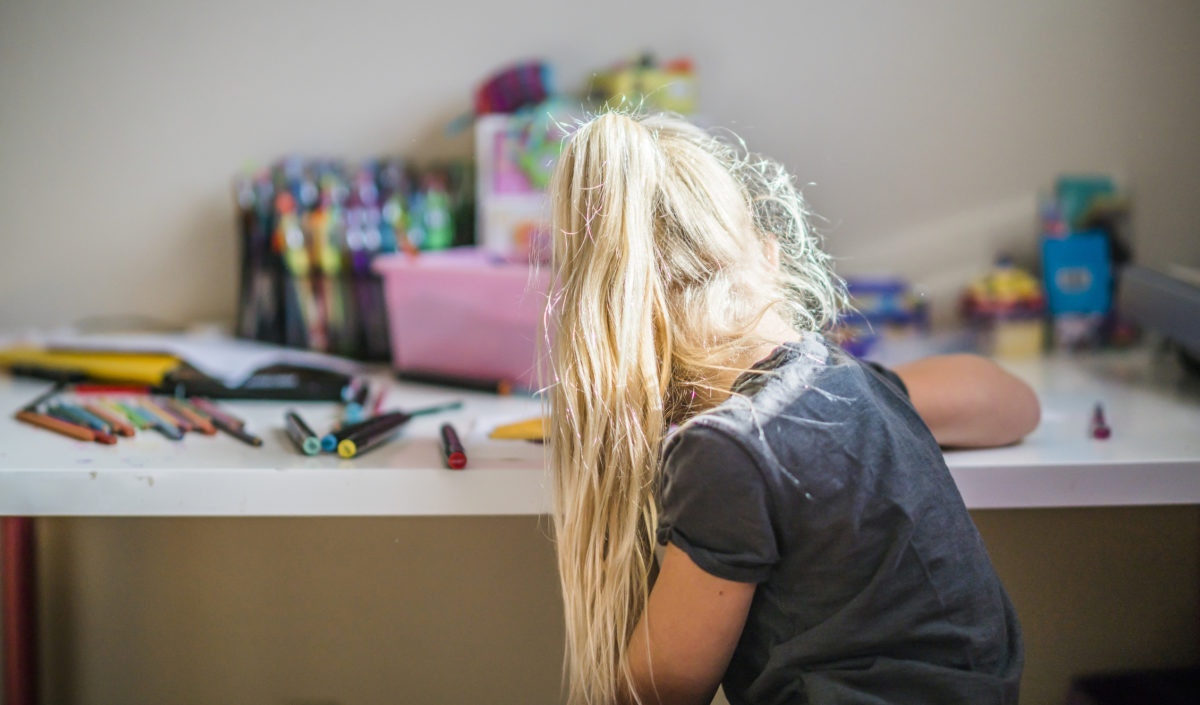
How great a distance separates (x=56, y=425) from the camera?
0.89 m

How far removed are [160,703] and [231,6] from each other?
878 mm

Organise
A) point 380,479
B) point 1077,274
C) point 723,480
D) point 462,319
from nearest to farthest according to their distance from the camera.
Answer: point 723,480 < point 380,479 < point 462,319 < point 1077,274

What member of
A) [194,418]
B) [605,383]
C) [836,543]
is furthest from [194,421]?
[836,543]

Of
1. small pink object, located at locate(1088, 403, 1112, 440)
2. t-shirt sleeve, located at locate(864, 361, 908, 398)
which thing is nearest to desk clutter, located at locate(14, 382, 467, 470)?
t-shirt sleeve, located at locate(864, 361, 908, 398)

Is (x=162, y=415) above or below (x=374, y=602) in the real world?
above

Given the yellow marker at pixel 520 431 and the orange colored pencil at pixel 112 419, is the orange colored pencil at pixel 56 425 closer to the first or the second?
the orange colored pencil at pixel 112 419

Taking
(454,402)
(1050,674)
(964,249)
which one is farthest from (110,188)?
(1050,674)

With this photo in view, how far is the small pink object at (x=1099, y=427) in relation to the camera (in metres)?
0.85

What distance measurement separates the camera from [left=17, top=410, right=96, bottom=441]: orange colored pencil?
0.86m

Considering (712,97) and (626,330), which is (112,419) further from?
(712,97)

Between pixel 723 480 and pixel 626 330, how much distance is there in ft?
0.42

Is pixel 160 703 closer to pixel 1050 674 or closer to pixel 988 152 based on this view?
pixel 1050 674

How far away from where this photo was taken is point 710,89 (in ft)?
4.27

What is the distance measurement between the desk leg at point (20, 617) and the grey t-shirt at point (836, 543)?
618 millimetres
